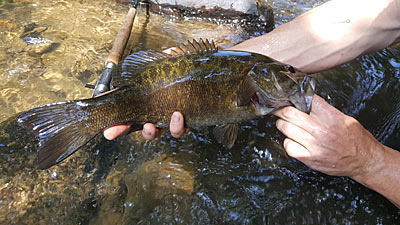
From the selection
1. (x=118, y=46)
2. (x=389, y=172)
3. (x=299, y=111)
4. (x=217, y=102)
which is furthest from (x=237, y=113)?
(x=118, y=46)

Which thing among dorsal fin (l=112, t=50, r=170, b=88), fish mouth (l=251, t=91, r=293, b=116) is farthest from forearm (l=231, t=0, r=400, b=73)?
dorsal fin (l=112, t=50, r=170, b=88)

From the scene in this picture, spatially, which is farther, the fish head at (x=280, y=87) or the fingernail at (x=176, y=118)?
the fingernail at (x=176, y=118)

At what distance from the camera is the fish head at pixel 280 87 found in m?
2.04

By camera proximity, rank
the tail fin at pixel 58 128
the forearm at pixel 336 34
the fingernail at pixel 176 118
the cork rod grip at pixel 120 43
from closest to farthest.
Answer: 1. the tail fin at pixel 58 128
2. the fingernail at pixel 176 118
3. the forearm at pixel 336 34
4. the cork rod grip at pixel 120 43

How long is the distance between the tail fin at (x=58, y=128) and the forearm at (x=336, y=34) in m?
1.91

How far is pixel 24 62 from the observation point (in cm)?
395

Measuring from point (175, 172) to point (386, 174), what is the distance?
6.37 ft

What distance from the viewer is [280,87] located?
6.94 feet

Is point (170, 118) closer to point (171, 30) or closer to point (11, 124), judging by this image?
point (11, 124)

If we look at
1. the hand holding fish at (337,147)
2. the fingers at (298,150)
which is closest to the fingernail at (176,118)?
the hand holding fish at (337,147)

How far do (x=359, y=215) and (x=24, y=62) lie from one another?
15.3ft

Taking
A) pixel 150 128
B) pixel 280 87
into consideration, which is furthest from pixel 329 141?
pixel 150 128

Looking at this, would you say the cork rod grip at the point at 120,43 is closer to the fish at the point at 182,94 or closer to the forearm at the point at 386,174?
the fish at the point at 182,94

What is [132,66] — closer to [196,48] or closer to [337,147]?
[196,48]
